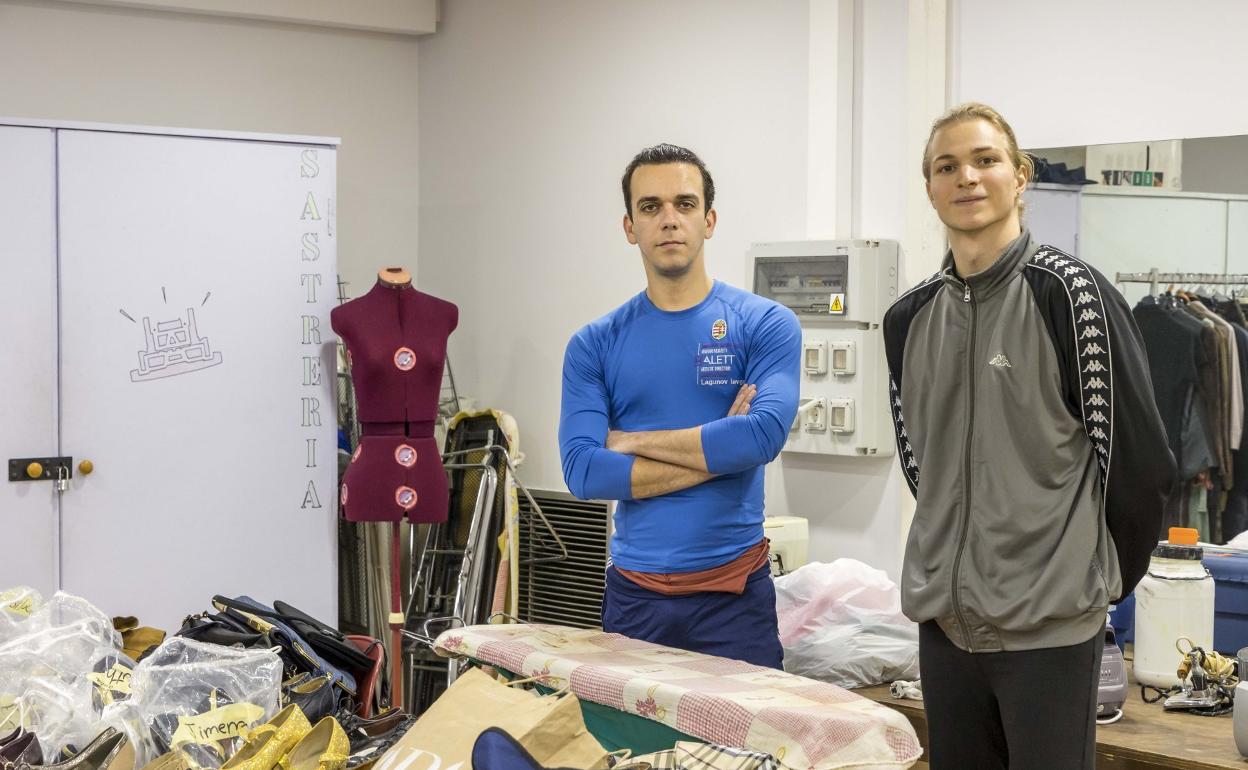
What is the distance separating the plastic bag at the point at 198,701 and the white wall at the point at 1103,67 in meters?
2.54

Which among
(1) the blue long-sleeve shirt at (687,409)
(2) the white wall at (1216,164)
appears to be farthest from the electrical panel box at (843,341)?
(1) the blue long-sleeve shirt at (687,409)

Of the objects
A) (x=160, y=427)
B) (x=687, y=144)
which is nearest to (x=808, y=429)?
(x=687, y=144)

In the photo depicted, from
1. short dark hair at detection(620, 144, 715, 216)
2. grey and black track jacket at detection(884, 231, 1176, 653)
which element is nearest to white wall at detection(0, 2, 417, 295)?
short dark hair at detection(620, 144, 715, 216)

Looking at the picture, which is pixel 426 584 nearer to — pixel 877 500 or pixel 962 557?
pixel 877 500

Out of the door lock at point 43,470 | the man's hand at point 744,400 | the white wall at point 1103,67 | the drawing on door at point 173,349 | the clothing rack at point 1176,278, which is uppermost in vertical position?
the white wall at point 1103,67

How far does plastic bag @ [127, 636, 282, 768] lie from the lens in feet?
7.51

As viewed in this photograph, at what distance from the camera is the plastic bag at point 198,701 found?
2.29 meters

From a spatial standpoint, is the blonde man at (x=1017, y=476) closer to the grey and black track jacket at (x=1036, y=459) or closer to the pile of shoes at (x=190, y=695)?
the grey and black track jacket at (x=1036, y=459)

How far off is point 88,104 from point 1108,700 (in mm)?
4263

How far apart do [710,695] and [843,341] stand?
6.99 feet

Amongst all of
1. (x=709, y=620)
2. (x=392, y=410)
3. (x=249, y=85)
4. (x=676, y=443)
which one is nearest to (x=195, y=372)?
(x=392, y=410)

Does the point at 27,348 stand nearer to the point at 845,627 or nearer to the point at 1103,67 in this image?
the point at 845,627

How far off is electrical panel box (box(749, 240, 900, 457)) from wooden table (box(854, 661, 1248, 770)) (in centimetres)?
123

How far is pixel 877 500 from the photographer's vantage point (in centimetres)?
412
